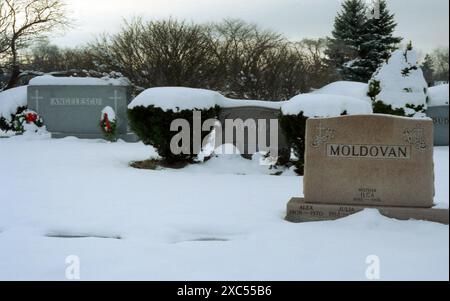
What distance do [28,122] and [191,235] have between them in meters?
12.2

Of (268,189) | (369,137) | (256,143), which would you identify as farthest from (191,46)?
(369,137)

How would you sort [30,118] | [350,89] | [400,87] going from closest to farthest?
[400,87] < [30,118] < [350,89]

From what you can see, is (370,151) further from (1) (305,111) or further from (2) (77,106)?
(2) (77,106)

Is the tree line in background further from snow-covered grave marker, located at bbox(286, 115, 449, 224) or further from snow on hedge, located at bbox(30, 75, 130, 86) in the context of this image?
snow-covered grave marker, located at bbox(286, 115, 449, 224)

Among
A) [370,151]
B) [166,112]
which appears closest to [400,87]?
[166,112]

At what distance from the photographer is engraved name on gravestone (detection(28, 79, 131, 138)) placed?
14781 mm

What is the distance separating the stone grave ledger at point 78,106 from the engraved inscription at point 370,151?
35.6ft

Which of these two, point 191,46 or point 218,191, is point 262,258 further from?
point 191,46

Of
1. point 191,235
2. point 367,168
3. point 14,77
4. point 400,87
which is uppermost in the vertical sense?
point 14,77

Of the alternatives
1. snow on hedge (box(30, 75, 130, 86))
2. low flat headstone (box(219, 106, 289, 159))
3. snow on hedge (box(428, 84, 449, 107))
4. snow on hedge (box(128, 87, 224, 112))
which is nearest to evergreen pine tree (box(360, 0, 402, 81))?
snow on hedge (box(428, 84, 449, 107))

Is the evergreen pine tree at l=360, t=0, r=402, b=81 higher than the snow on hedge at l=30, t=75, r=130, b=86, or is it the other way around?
the evergreen pine tree at l=360, t=0, r=402, b=81

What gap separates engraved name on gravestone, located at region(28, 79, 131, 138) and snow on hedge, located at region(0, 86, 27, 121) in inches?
34.6

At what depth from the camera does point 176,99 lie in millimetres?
8547

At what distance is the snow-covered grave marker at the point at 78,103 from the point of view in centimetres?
1478
